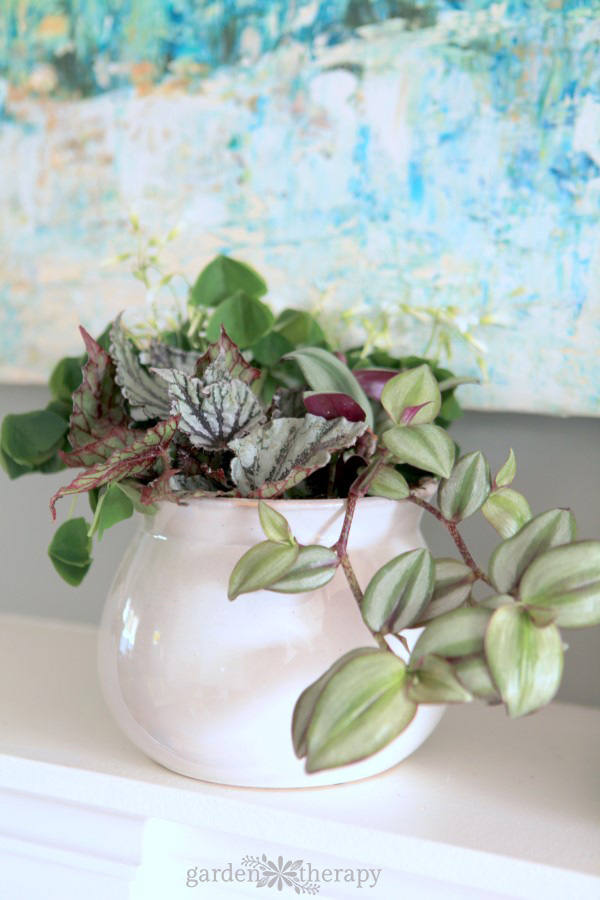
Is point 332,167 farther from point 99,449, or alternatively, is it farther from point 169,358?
point 99,449

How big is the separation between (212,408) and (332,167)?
0.32 m

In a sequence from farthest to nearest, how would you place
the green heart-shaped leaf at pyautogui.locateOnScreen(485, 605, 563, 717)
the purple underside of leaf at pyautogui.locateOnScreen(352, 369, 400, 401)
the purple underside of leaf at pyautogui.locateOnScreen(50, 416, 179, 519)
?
the purple underside of leaf at pyautogui.locateOnScreen(352, 369, 400, 401), the purple underside of leaf at pyautogui.locateOnScreen(50, 416, 179, 519), the green heart-shaped leaf at pyautogui.locateOnScreen(485, 605, 563, 717)

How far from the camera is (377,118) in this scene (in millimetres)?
676

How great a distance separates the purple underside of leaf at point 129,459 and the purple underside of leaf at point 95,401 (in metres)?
0.07

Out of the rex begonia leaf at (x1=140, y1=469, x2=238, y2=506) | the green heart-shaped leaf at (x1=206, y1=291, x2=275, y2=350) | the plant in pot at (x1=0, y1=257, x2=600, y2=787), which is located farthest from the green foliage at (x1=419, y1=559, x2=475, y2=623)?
the green heart-shaped leaf at (x1=206, y1=291, x2=275, y2=350)

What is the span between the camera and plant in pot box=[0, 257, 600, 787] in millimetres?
364

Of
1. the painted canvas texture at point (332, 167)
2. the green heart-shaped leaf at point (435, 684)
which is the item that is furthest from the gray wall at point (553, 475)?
the green heart-shaped leaf at point (435, 684)

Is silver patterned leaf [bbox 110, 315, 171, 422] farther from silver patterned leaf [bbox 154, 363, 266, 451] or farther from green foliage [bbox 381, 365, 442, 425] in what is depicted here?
green foliage [bbox 381, 365, 442, 425]

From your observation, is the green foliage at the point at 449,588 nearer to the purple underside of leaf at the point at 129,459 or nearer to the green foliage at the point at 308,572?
the green foliage at the point at 308,572

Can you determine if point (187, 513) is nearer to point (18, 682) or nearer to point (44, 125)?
point (18, 682)

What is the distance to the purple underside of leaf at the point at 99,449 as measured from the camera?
0.48m

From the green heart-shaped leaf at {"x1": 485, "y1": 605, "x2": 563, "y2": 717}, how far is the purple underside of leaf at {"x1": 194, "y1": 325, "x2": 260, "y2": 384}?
0.71ft

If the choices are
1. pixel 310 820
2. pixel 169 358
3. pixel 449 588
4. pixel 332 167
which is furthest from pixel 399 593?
pixel 332 167

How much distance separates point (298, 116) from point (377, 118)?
0.07 meters
